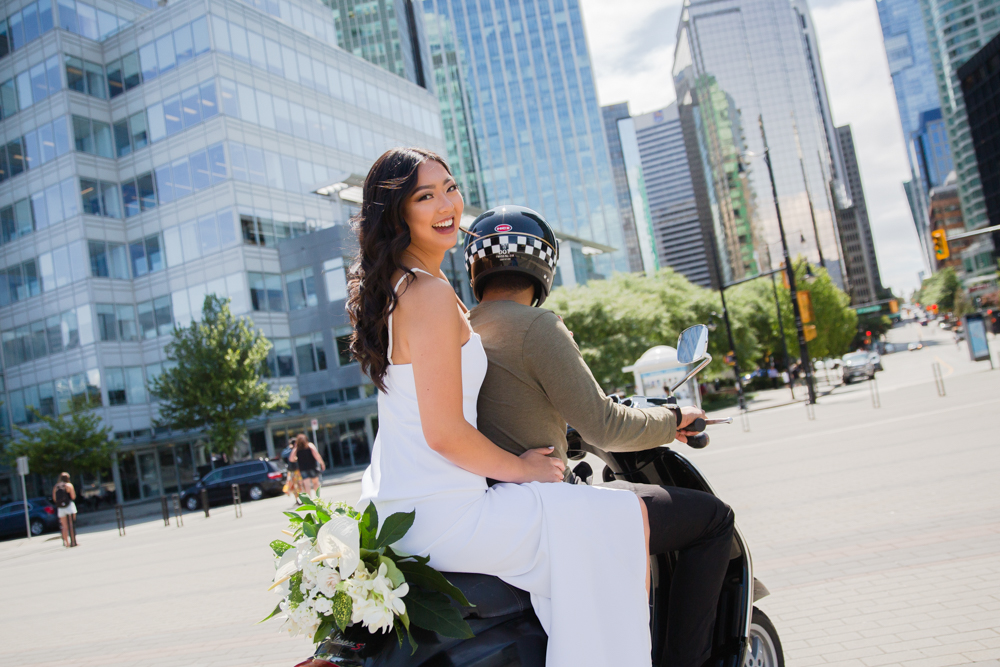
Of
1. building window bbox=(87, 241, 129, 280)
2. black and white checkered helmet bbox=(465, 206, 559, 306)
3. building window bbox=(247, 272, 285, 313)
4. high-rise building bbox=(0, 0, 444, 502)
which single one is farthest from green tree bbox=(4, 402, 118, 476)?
black and white checkered helmet bbox=(465, 206, 559, 306)

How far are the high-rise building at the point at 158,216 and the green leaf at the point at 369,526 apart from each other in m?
35.3

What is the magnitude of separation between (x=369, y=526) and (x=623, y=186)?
188 metres

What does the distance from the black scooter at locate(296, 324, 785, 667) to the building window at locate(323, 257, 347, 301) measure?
3609 centimetres

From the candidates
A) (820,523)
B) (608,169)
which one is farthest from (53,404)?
(608,169)

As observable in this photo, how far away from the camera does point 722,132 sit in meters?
140

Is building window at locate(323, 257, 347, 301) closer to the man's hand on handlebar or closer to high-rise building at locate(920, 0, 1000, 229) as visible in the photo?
the man's hand on handlebar

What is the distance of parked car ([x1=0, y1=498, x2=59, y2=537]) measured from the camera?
27156 millimetres

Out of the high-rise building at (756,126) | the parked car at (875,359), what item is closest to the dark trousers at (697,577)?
the parked car at (875,359)

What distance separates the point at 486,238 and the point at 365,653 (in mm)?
1435

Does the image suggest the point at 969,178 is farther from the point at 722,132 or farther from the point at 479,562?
the point at 479,562

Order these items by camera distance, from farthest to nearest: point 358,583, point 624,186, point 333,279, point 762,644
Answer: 1. point 624,186
2. point 333,279
3. point 762,644
4. point 358,583

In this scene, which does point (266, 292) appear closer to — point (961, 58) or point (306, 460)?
point (306, 460)

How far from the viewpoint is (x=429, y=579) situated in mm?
1774

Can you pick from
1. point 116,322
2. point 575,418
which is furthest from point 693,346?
point 116,322
